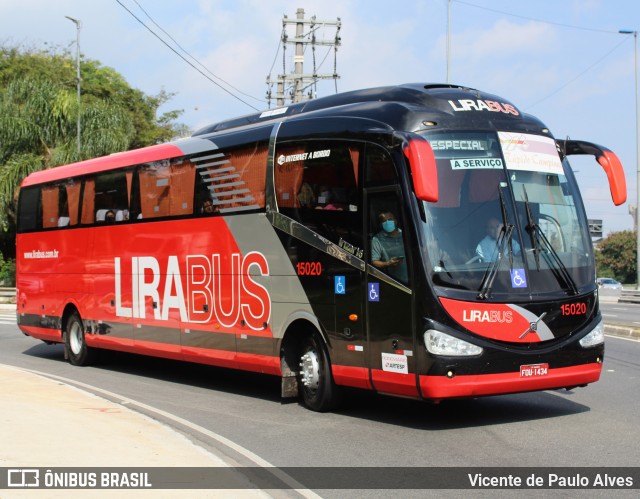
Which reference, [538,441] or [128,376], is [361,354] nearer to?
[538,441]

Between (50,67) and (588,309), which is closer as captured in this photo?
(588,309)

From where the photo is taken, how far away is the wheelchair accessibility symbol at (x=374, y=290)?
33.9 feet

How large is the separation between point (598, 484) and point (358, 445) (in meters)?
2.61

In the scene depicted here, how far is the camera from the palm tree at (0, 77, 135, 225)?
41531 mm

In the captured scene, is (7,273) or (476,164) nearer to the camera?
(476,164)

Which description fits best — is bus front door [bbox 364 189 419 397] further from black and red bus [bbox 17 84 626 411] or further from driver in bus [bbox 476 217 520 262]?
driver in bus [bbox 476 217 520 262]

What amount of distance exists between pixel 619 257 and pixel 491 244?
99.8 metres

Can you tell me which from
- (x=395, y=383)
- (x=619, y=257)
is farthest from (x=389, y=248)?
(x=619, y=257)

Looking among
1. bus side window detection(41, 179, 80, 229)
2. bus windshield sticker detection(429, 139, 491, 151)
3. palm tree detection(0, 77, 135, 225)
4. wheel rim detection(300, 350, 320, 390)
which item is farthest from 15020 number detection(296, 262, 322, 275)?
palm tree detection(0, 77, 135, 225)

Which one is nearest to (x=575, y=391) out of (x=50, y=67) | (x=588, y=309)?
(x=588, y=309)

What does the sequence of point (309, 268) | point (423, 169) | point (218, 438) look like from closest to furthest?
1. point (423, 169)
2. point (218, 438)
3. point (309, 268)

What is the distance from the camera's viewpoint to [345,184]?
1088cm

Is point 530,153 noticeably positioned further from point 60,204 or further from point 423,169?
point 60,204

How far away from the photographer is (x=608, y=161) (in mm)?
10875
